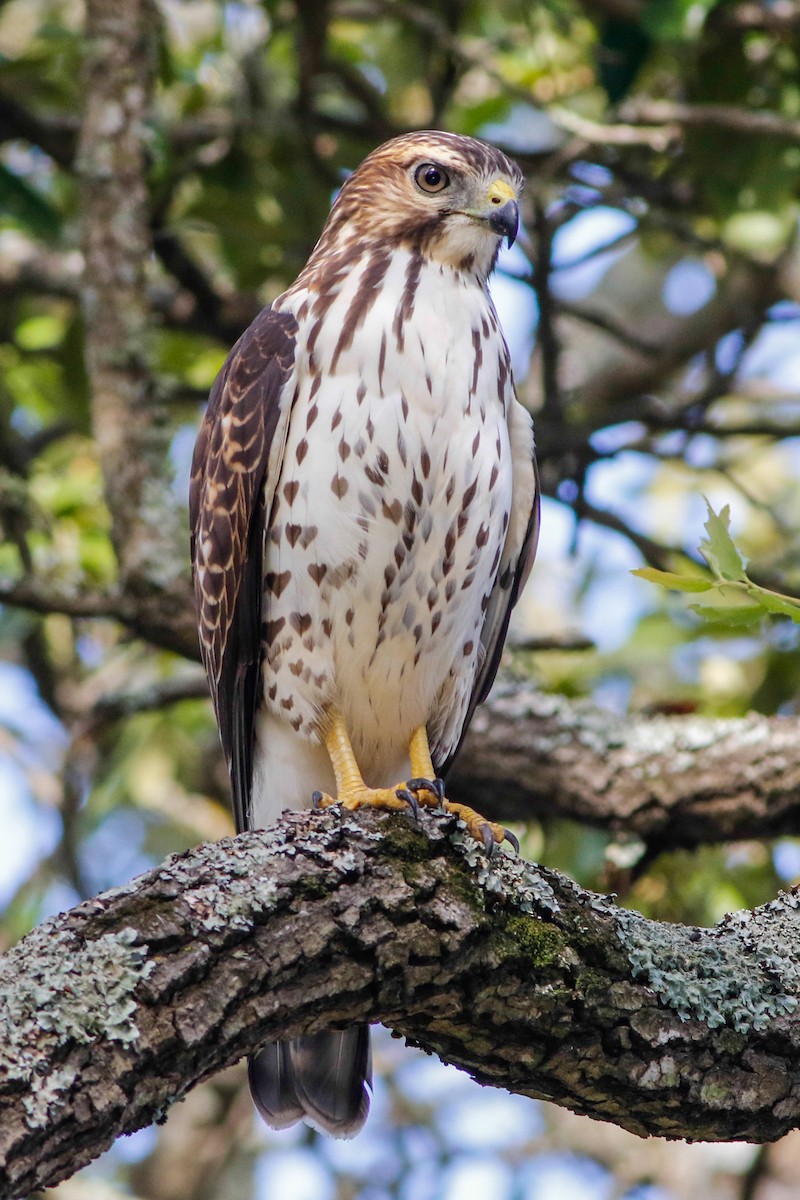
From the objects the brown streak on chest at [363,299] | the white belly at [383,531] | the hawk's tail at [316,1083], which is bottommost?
the hawk's tail at [316,1083]

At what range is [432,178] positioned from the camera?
172 inches

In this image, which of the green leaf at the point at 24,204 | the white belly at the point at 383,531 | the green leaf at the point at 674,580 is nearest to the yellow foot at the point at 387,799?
the white belly at the point at 383,531

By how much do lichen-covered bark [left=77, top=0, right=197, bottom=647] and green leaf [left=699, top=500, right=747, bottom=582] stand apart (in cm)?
249

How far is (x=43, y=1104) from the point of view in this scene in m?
2.32

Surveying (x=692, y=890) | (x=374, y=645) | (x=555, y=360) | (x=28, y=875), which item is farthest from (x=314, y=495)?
(x=28, y=875)

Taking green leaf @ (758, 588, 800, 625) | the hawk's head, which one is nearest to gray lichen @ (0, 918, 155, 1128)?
green leaf @ (758, 588, 800, 625)

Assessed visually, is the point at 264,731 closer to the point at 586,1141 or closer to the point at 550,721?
the point at 550,721

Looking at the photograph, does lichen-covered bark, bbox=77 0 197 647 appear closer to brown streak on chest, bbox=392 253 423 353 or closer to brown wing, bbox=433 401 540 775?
brown wing, bbox=433 401 540 775

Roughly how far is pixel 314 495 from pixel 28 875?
3632 mm

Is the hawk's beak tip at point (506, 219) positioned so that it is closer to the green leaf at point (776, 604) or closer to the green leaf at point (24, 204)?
the green leaf at point (776, 604)

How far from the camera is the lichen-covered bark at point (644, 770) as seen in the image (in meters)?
4.82

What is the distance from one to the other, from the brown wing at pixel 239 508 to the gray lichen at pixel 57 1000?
1664 mm

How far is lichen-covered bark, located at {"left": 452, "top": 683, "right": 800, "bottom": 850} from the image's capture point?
4.82m

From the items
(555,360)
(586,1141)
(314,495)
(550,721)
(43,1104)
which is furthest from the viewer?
(586,1141)
